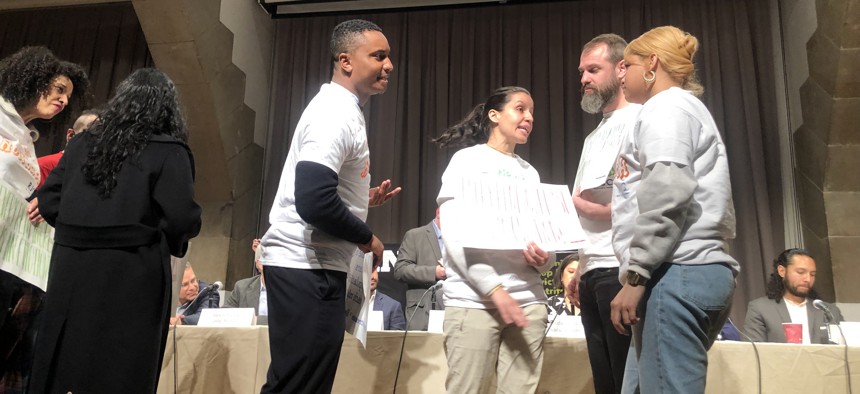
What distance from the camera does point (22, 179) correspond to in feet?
7.58

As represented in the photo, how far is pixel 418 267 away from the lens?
391cm

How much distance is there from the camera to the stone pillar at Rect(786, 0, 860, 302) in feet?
15.7

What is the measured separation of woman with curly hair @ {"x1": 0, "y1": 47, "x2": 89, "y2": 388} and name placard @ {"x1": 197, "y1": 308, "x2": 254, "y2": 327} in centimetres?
66

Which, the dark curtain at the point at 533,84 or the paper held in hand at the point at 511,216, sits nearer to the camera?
the paper held in hand at the point at 511,216

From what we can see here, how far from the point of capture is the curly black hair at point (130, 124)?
1.71 m

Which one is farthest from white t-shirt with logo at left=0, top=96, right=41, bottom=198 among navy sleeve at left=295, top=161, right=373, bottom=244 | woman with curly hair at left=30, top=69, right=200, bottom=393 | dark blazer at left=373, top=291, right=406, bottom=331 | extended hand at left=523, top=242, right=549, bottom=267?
dark blazer at left=373, top=291, right=406, bottom=331

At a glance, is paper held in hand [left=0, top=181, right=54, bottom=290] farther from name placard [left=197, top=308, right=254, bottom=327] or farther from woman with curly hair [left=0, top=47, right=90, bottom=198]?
name placard [left=197, top=308, right=254, bottom=327]

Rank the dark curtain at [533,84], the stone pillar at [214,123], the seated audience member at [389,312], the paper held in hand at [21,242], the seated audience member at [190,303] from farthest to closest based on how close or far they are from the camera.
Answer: the dark curtain at [533,84] → the stone pillar at [214,123] → the seated audience member at [389,312] → the seated audience member at [190,303] → the paper held in hand at [21,242]

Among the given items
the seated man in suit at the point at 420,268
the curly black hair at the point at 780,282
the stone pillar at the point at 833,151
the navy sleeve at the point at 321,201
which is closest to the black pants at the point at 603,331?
the navy sleeve at the point at 321,201

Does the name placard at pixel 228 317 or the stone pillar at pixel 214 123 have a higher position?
the stone pillar at pixel 214 123

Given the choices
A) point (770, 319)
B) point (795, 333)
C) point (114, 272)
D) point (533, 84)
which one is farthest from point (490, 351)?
point (533, 84)

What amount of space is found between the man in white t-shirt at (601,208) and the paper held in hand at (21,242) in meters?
1.69

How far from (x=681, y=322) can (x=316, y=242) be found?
93cm

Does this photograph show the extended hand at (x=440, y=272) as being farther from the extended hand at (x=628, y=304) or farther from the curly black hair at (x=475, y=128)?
the extended hand at (x=628, y=304)
